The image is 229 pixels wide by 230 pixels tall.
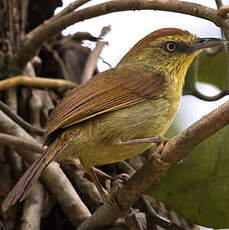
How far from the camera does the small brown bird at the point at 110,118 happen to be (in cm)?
278

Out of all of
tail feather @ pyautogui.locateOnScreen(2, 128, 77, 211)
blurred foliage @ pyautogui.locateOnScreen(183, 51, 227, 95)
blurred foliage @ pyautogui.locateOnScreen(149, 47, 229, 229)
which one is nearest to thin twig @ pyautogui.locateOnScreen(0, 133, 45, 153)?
tail feather @ pyautogui.locateOnScreen(2, 128, 77, 211)

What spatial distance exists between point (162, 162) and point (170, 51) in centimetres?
122

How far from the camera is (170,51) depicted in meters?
3.39

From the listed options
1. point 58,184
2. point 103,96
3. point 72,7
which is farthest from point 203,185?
point 72,7

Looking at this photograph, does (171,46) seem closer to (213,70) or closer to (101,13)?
(101,13)

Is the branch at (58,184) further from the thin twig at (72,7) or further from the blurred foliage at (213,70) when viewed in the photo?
the blurred foliage at (213,70)

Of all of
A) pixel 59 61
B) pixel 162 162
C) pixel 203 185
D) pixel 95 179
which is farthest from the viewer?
pixel 59 61

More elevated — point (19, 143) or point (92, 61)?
point (92, 61)

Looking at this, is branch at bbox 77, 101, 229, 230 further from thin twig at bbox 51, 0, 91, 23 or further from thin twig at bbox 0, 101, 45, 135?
thin twig at bbox 51, 0, 91, 23

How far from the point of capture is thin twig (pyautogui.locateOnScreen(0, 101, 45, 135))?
320cm

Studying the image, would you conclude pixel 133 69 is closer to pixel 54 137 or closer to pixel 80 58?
pixel 54 137

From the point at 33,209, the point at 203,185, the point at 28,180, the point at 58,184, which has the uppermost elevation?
the point at 28,180

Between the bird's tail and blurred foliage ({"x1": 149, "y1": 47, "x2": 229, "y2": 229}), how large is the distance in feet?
1.97

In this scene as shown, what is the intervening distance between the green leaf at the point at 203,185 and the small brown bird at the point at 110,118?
0.75 ft
